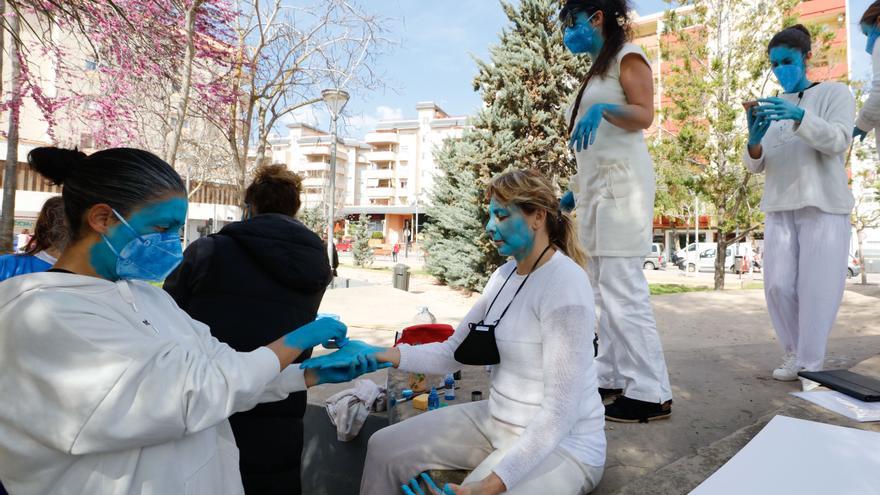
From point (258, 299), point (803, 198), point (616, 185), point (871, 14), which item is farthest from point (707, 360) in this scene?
point (258, 299)

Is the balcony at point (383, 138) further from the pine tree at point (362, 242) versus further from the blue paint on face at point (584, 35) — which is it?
the blue paint on face at point (584, 35)

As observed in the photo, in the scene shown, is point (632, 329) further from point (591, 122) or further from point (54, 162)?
point (54, 162)

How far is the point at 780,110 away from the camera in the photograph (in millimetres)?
2703

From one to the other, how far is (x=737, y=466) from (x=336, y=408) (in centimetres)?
255

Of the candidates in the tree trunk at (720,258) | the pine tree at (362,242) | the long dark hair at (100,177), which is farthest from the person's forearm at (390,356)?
the pine tree at (362,242)

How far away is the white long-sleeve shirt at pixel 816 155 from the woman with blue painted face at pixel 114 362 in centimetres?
292

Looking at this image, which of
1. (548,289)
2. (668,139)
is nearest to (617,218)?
(548,289)

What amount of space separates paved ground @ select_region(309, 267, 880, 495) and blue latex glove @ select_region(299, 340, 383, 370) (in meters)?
1.03

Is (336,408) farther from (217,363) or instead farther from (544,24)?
(544,24)

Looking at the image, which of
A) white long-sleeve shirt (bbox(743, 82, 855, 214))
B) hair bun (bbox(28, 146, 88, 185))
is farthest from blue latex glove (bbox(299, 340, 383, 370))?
white long-sleeve shirt (bbox(743, 82, 855, 214))

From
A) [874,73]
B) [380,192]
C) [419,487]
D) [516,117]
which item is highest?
[380,192]

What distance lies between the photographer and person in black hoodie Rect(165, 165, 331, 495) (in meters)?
2.21

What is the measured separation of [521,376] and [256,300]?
1238 millimetres

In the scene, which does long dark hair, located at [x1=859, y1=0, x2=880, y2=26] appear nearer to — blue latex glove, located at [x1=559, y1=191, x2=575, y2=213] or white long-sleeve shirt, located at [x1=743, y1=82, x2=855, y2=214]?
white long-sleeve shirt, located at [x1=743, y1=82, x2=855, y2=214]
